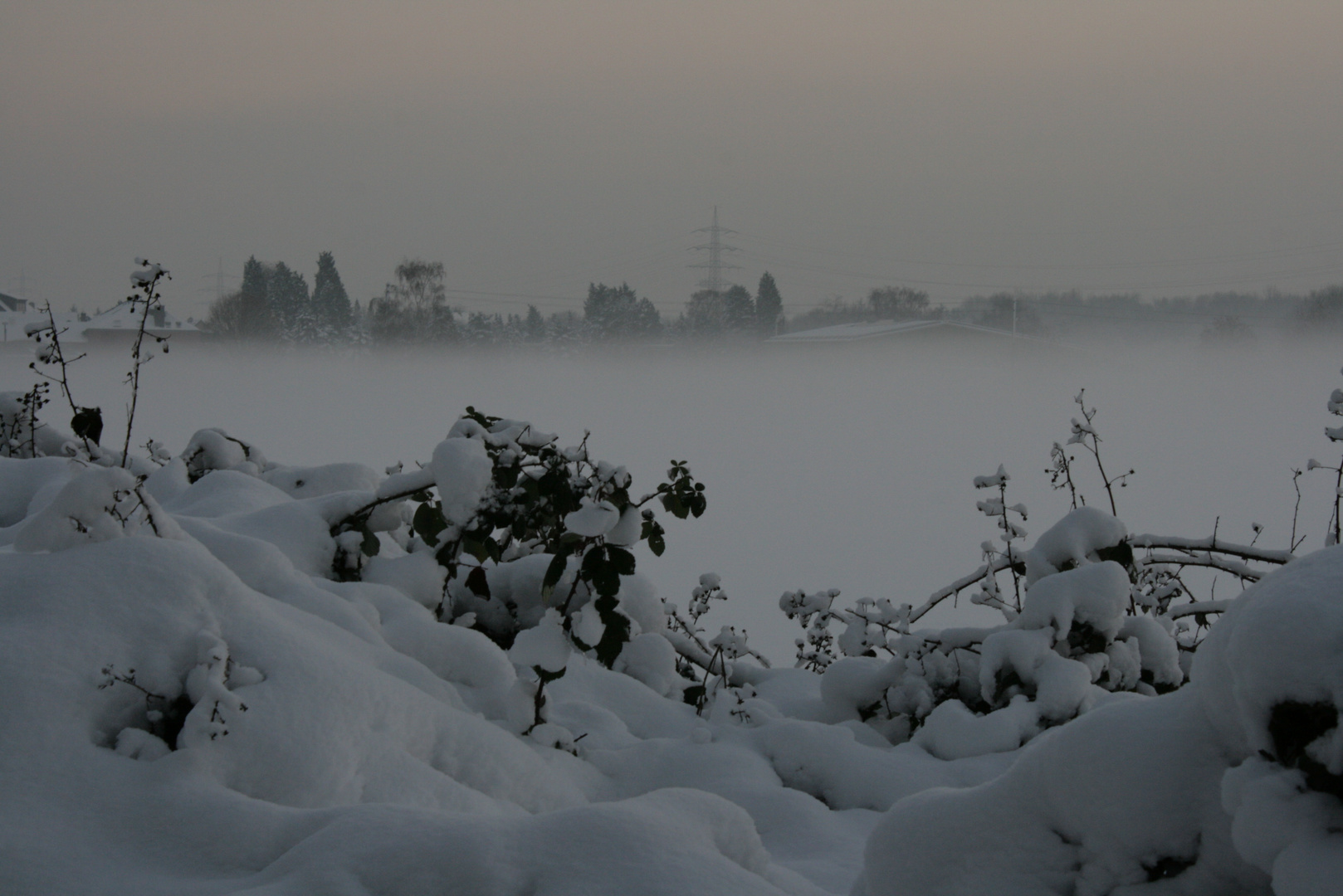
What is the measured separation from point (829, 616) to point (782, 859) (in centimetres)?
250

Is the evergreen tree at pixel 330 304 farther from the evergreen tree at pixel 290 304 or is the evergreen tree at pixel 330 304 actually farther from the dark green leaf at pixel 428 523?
the dark green leaf at pixel 428 523

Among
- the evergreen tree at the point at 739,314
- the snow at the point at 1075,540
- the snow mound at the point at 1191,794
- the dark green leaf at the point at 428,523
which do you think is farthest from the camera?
the evergreen tree at the point at 739,314

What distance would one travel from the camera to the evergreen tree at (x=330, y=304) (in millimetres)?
33719

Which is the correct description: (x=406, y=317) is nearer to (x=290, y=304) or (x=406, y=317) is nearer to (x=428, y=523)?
(x=290, y=304)

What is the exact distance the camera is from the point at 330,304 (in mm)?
34531

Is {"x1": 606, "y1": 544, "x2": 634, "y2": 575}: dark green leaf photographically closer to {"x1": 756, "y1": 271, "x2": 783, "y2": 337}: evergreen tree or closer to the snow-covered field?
the snow-covered field

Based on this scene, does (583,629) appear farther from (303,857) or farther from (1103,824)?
(1103,824)

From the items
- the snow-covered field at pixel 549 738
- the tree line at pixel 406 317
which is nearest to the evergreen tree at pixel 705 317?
the tree line at pixel 406 317


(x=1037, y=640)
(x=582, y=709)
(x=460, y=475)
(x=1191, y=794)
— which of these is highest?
(x=460, y=475)

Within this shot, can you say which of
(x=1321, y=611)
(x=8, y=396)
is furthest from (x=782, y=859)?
(x=8, y=396)

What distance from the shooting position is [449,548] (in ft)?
11.4

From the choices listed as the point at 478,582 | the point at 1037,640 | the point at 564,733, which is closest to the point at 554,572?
the point at 564,733

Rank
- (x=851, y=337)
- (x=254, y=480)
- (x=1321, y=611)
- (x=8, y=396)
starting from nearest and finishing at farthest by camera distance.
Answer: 1. (x=1321, y=611)
2. (x=254, y=480)
3. (x=8, y=396)
4. (x=851, y=337)

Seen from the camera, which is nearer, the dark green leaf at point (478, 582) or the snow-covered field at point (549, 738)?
the snow-covered field at point (549, 738)
